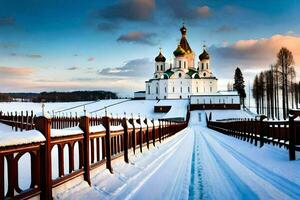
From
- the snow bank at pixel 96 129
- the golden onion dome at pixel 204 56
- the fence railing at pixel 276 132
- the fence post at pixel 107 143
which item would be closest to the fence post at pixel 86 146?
the snow bank at pixel 96 129

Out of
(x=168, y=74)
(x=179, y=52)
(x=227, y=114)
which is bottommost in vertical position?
(x=227, y=114)

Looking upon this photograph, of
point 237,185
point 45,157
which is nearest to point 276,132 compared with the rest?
point 237,185

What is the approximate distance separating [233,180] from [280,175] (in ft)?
5.03

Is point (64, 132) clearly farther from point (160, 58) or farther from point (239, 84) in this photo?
point (160, 58)

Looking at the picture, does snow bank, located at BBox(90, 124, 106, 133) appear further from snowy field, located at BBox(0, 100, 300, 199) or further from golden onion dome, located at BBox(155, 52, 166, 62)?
golden onion dome, located at BBox(155, 52, 166, 62)

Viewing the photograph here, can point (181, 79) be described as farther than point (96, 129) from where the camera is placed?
Yes

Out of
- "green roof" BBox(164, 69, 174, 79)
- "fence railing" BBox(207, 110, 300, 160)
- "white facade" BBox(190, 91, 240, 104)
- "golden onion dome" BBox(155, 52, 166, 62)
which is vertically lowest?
"fence railing" BBox(207, 110, 300, 160)

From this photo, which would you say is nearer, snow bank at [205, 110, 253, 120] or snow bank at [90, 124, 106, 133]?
snow bank at [90, 124, 106, 133]

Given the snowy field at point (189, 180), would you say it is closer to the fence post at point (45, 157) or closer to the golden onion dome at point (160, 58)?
the fence post at point (45, 157)

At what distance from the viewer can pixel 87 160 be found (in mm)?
8695

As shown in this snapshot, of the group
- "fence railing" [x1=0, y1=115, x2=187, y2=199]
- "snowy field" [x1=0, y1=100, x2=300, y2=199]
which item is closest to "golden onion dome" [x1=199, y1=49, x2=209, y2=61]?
"snowy field" [x1=0, y1=100, x2=300, y2=199]

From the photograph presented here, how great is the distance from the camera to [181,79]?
474 ft

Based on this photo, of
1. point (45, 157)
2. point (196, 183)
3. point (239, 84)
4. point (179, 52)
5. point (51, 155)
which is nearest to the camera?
point (45, 157)

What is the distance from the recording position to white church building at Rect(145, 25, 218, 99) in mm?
144125
